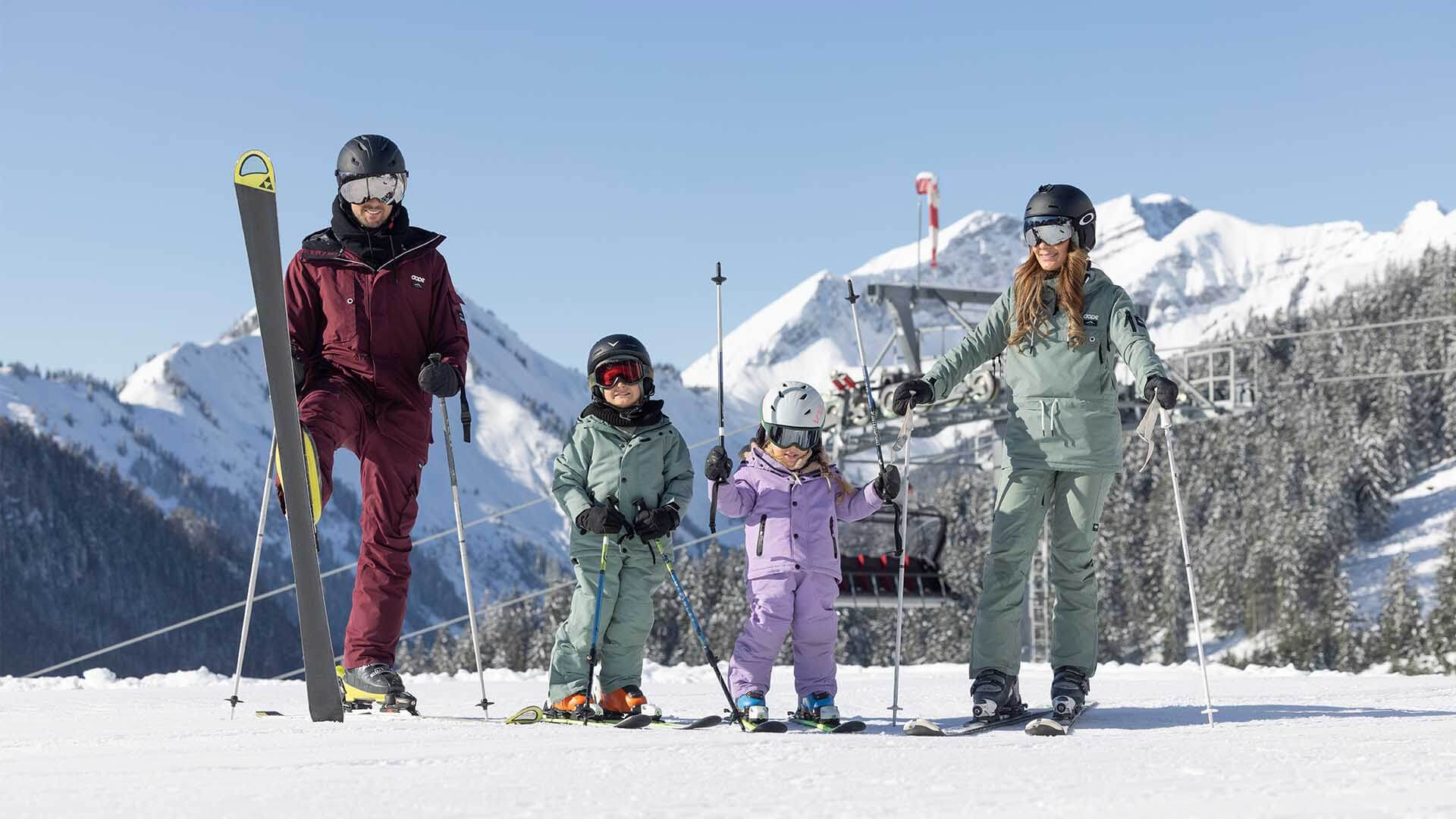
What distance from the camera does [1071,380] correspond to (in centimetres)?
566

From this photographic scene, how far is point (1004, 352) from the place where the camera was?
5996 mm

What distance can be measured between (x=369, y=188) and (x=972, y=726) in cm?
309

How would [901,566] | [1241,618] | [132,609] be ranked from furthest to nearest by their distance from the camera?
[132,609] → [1241,618] → [901,566]

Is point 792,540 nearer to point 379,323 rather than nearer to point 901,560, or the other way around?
point 901,560

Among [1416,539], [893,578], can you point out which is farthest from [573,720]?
[1416,539]

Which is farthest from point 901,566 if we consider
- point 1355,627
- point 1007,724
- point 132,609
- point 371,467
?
point 132,609

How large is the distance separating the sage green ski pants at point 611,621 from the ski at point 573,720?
0.17 m

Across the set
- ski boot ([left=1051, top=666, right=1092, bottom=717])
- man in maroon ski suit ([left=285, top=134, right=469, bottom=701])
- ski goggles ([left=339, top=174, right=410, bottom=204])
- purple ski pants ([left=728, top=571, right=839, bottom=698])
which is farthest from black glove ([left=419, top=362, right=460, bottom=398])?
ski boot ([left=1051, top=666, right=1092, bottom=717])

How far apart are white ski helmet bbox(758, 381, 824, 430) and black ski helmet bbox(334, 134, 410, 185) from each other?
176 cm

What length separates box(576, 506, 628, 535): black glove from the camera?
209 inches

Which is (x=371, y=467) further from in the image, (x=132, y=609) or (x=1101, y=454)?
(x=132, y=609)

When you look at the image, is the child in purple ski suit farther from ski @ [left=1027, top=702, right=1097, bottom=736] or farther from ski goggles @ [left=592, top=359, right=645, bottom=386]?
ski @ [left=1027, top=702, right=1097, bottom=736]

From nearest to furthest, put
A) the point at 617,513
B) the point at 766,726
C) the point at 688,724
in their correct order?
the point at 766,726 → the point at 688,724 → the point at 617,513

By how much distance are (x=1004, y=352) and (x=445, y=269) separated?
233cm
